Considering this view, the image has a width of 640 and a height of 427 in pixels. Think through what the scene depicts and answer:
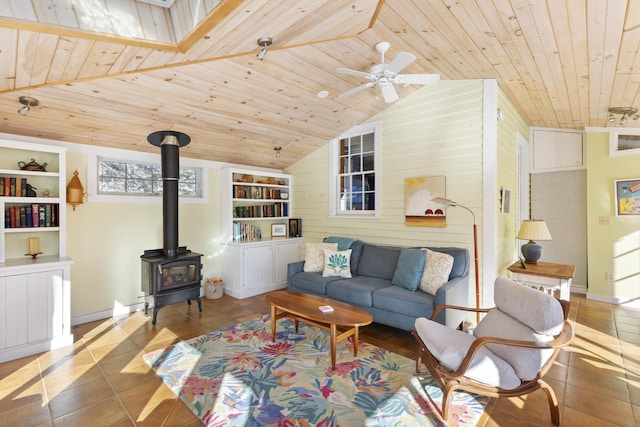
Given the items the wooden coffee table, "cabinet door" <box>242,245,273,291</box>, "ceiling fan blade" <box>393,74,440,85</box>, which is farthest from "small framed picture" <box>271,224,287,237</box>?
A: "ceiling fan blade" <box>393,74,440,85</box>

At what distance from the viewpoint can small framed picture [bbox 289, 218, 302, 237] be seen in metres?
5.93

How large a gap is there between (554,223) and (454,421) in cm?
465

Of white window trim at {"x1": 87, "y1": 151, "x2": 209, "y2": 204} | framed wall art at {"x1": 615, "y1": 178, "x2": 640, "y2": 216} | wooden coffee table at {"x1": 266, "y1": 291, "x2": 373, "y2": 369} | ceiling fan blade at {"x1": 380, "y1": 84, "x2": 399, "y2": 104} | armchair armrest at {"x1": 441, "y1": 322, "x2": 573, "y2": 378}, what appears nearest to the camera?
armchair armrest at {"x1": 441, "y1": 322, "x2": 573, "y2": 378}

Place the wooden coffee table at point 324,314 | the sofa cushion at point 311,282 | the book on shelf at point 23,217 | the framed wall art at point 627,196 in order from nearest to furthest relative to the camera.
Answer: the wooden coffee table at point 324,314, the book on shelf at point 23,217, the sofa cushion at point 311,282, the framed wall art at point 627,196

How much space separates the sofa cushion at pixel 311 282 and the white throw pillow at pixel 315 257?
111mm

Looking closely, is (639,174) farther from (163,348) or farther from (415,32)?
(163,348)

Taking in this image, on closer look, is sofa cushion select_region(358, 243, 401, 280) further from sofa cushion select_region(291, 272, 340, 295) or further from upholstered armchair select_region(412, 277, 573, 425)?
upholstered armchair select_region(412, 277, 573, 425)

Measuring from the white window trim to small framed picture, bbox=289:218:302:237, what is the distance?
1.64 m

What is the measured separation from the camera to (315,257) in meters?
4.57

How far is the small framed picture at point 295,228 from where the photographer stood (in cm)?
593

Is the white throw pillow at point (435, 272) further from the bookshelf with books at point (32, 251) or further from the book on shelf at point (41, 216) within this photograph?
the book on shelf at point (41, 216)

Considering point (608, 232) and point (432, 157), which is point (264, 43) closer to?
point (432, 157)

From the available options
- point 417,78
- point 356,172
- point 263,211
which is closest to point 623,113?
point 417,78

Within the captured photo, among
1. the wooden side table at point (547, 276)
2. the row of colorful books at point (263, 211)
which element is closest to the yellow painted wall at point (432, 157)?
the wooden side table at point (547, 276)
